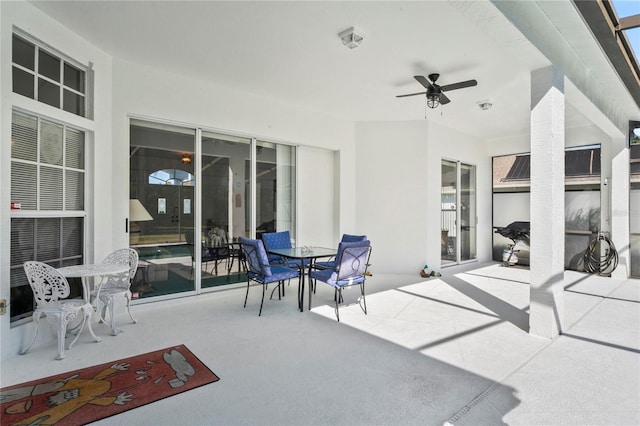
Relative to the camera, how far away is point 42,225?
10.8ft

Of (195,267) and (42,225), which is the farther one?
(195,267)

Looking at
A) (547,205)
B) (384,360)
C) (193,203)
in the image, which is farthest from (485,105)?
(193,203)

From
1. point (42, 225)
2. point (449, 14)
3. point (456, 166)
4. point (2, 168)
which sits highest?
point (449, 14)

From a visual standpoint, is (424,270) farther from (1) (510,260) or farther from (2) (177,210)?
(2) (177,210)

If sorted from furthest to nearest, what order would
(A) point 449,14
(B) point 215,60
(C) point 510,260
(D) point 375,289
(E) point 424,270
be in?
(C) point 510,260 < (E) point 424,270 < (D) point 375,289 < (B) point 215,60 < (A) point 449,14

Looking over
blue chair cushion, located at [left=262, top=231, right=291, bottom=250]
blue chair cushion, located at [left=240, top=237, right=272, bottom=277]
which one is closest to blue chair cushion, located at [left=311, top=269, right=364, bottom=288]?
blue chair cushion, located at [left=240, top=237, right=272, bottom=277]

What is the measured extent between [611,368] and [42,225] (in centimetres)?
533

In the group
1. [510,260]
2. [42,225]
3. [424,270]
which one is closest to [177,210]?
[42,225]

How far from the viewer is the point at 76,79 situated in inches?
144

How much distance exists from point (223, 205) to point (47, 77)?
2.50 metres

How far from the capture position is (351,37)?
3408 millimetres

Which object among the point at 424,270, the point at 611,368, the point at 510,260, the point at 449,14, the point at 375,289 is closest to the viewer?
the point at 611,368

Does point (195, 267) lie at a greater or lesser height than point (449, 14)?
lesser

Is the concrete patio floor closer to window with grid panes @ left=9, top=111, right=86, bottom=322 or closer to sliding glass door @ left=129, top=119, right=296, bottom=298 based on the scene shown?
sliding glass door @ left=129, top=119, right=296, bottom=298
